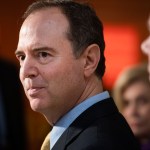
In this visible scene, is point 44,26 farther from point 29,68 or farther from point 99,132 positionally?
point 99,132

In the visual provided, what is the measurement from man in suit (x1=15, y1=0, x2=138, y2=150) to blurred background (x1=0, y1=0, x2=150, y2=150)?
3.92 metres

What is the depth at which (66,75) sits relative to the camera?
2.16 metres

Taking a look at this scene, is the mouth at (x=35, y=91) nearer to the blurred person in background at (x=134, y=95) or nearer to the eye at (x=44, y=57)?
the eye at (x=44, y=57)

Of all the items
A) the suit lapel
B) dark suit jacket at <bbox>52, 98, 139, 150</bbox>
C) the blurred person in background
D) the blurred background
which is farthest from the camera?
the blurred background

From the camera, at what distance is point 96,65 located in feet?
7.34

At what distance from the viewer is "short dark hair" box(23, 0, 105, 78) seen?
2217mm

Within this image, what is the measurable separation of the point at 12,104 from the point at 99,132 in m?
3.29

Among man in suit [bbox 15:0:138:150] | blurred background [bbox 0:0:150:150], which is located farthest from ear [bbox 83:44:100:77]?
blurred background [bbox 0:0:150:150]

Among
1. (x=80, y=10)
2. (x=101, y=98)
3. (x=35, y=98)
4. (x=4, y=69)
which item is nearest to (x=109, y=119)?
(x=101, y=98)

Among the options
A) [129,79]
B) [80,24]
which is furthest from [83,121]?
[129,79]

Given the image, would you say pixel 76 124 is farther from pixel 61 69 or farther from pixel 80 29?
pixel 80 29

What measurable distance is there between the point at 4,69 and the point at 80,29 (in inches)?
120

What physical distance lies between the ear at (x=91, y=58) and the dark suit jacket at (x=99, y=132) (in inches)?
4.9

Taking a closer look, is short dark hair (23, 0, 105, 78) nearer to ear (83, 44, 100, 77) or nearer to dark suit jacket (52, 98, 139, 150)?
ear (83, 44, 100, 77)
